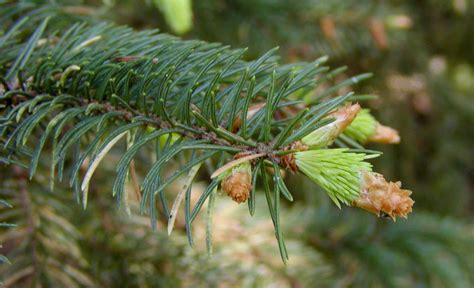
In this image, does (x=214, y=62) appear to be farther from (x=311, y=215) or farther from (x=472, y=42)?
(x=472, y=42)

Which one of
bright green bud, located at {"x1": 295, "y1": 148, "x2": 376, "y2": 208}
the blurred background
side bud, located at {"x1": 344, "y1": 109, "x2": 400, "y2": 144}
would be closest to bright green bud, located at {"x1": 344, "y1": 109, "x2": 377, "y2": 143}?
side bud, located at {"x1": 344, "y1": 109, "x2": 400, "y2": 144}

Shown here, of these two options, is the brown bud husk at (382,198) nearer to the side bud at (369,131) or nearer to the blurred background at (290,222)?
the side bud at (369,131)

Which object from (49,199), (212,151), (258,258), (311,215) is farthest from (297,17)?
(212,151)

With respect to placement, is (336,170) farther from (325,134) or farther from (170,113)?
(170,113)

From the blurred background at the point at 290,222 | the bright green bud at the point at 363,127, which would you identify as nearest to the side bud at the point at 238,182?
the bright green bud at the point at 363,127

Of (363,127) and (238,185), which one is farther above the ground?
Result: (363,127)

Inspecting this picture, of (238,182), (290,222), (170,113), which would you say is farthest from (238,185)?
(290,222)
